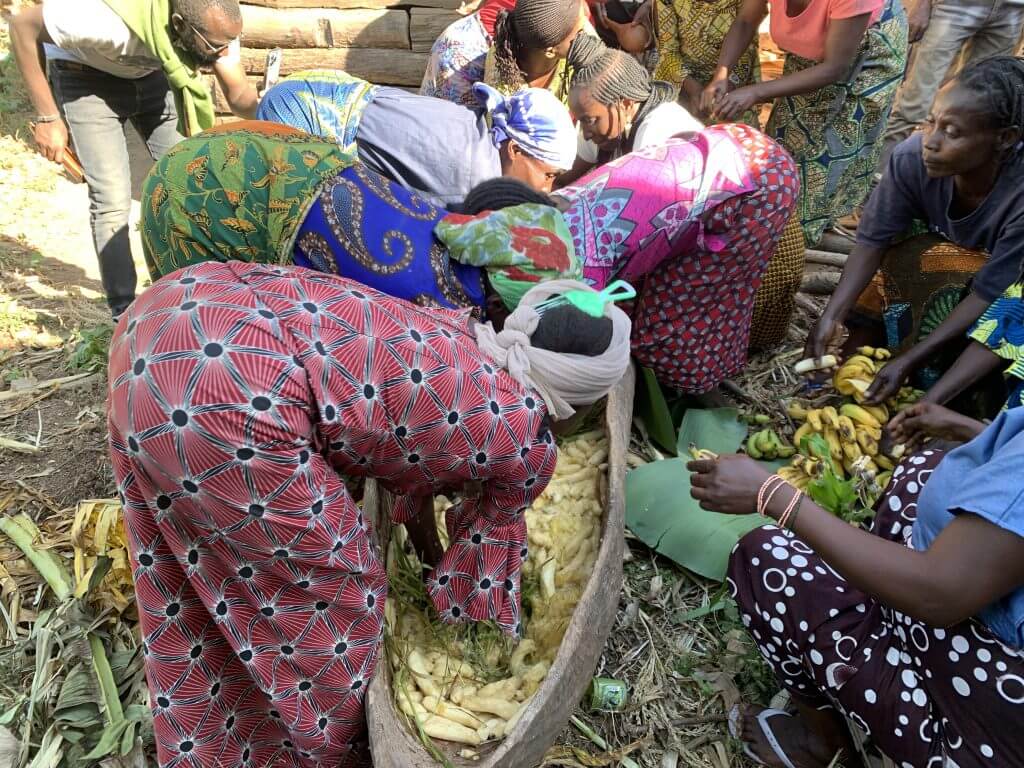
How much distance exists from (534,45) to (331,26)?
314cm

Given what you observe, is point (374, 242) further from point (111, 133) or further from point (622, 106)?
point (111, 133)

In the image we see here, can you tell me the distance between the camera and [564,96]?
364 cm

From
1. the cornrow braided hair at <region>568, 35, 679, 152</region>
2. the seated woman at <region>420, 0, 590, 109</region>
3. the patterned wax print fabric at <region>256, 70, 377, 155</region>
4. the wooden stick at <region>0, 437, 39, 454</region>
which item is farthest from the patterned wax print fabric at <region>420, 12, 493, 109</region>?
the wooden stick at <region>0, 437, 39, 454</region>

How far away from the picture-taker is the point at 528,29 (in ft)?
10.9

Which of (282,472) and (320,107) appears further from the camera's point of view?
(320,107)

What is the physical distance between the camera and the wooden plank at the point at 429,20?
5.72 meters

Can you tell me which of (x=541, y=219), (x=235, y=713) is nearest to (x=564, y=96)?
(x=541, y=219)

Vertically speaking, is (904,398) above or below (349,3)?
below

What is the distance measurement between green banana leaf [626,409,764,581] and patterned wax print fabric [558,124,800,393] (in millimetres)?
567

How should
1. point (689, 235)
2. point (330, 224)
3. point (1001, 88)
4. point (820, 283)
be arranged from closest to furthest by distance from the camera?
point (330, 224) < point (1001, 88) < point (689, 235) < point (820, 283)

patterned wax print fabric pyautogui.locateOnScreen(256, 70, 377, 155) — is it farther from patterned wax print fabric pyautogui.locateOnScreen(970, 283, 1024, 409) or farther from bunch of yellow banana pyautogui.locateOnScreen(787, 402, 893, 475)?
patterned wax print fabric pyautogui.locateOnScreen(970, 283, 1024, 409)

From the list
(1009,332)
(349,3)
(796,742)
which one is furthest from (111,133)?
(1009,332)

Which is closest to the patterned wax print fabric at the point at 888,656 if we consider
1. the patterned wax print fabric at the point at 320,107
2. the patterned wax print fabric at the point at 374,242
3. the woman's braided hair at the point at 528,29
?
the patterned wax print fabric at the point at 374,242

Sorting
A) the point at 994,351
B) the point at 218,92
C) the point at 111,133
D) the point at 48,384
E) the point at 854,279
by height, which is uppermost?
the point at 111,133
